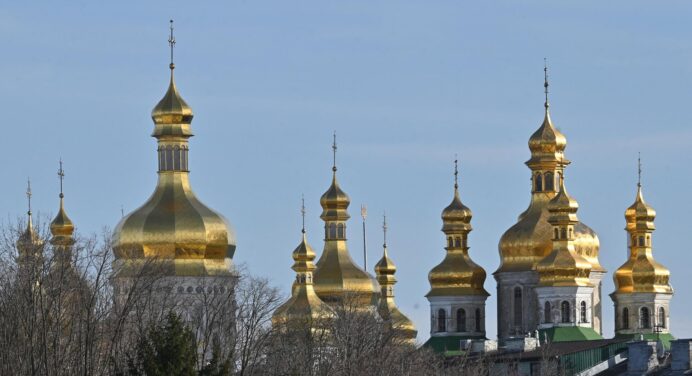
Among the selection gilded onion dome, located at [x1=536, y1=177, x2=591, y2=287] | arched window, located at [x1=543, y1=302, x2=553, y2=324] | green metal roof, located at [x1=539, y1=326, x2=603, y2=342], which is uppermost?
gilded onion dome, located at [x1=536, y1=177, x2=591, y2=287]

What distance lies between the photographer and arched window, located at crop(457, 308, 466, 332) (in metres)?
100

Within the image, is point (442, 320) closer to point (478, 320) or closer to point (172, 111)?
point (478, 320)

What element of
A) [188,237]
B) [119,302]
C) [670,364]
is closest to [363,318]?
[188,237]

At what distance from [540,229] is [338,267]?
21.4 feet

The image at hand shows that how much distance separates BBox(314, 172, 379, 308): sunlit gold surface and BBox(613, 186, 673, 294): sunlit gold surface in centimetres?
735

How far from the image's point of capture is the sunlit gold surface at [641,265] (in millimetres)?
97500

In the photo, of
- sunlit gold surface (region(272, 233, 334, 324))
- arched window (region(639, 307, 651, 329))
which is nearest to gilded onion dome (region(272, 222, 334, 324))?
→ sunlit gold surface (region(272, 233, 334, 324))

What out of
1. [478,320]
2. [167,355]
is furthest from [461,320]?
[167,355]

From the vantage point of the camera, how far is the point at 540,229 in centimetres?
9762

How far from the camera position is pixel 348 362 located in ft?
216

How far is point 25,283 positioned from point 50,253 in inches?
282

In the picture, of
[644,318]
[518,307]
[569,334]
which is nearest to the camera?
[569,334]

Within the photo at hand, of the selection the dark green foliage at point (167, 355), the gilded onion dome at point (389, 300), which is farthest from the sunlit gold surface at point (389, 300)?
the dark green foliage at point (167, 355)

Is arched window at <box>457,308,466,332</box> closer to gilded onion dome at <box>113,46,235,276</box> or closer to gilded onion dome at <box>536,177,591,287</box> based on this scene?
gilded onion dome at <box>536,177,591,287</box>
